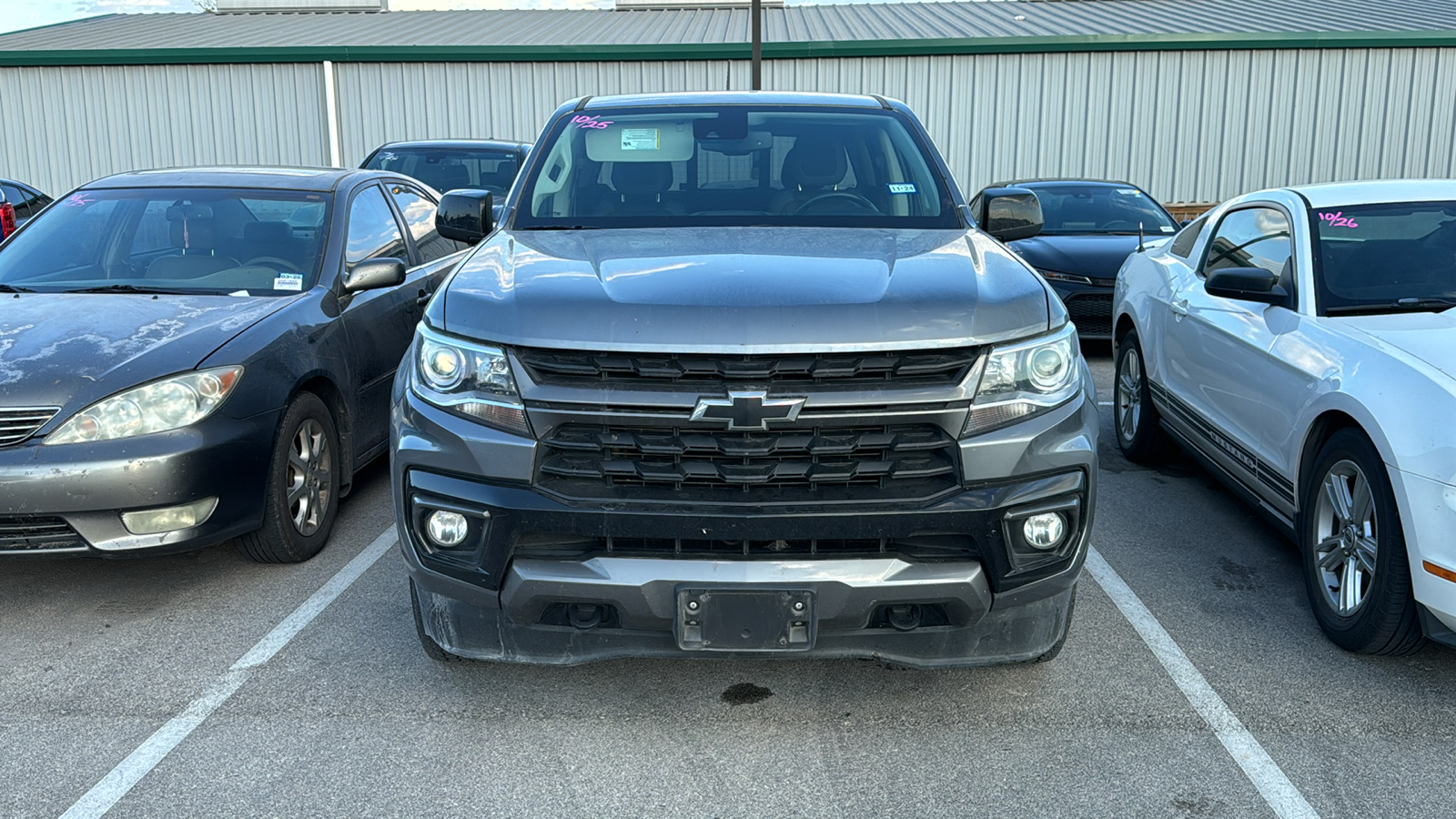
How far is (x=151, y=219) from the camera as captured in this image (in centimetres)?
549

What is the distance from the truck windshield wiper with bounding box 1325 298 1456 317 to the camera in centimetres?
424

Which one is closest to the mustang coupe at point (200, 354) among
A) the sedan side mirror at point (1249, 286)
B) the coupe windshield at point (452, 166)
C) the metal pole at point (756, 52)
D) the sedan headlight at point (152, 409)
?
the sedan headlight at point (152, 409)

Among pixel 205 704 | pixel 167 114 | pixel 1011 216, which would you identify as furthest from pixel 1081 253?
pixel 167 114

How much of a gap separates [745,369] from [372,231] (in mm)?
3588

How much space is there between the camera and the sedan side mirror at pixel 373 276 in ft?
17.0

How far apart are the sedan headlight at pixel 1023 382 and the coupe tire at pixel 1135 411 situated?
328 cm

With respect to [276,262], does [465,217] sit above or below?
above

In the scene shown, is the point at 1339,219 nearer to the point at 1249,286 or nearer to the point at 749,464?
the point at 1249,286

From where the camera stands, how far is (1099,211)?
36.9 feet

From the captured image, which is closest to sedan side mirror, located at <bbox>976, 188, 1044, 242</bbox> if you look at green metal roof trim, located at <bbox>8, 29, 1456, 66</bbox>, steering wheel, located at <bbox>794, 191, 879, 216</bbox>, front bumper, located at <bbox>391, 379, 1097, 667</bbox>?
steering wheel, located at <bbox>794, 191, 879, 216</bbox>

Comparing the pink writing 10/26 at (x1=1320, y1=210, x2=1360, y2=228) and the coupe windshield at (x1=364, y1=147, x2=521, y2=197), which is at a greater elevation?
the pink writing 10/26 at (x1=1320, y1=210, x2=1360, y2=228)

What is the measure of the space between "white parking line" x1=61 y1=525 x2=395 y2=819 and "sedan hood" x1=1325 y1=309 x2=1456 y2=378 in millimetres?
3820

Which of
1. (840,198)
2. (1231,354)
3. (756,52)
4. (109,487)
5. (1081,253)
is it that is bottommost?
(1081,253)

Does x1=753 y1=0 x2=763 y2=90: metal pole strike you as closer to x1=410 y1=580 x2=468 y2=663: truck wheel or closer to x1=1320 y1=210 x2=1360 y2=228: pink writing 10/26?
x1=1320 y1=210 x2=1360 y2=228: pink writing 10/26
